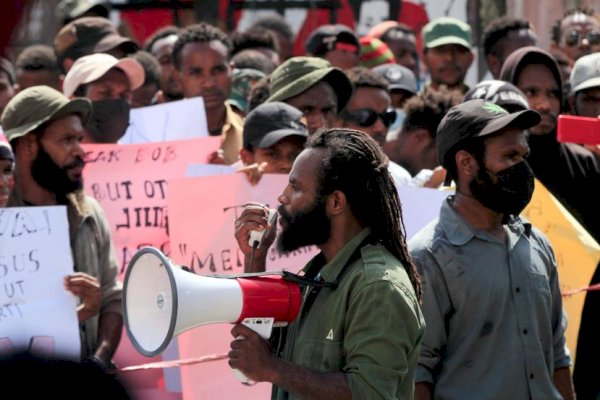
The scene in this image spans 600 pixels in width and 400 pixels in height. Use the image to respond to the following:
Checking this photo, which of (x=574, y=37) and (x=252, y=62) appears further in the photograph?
(x=574, y=37)

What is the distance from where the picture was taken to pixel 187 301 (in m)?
2.61

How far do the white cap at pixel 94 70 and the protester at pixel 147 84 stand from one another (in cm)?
128

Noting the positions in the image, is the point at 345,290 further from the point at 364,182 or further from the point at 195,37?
the point at 195,37

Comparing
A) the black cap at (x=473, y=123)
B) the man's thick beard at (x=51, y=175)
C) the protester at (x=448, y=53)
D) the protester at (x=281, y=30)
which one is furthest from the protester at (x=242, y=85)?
the black cap at (x=473, y=123)

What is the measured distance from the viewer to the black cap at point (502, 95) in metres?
5.13

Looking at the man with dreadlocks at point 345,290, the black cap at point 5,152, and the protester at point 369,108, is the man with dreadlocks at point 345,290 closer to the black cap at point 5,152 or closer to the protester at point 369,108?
the black cap at point 5,152

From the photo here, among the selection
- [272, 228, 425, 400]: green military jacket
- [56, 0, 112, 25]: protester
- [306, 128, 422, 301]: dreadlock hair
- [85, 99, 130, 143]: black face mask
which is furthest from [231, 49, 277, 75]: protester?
[272, 228, 425, 400]: green military jacket

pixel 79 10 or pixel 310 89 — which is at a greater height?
pixel 79 10

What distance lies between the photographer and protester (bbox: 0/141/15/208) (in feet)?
14.1

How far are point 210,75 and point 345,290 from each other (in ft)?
13.7

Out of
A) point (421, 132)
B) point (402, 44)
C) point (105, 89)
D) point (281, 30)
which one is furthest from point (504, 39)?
point (105, 89)

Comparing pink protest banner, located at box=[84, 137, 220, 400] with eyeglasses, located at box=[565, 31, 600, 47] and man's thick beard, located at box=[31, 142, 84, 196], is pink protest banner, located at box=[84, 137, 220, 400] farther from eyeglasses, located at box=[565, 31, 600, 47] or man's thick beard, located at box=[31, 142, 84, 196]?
eyeglasses, located at box=[565, 31, 600, 47]

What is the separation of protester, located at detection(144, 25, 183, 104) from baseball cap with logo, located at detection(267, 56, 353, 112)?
1.59 m

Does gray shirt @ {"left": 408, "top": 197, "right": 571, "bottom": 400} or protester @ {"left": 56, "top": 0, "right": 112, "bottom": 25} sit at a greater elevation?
protester @ {"left": 56, "top": 0, "right": 112, "bottom": 25}
